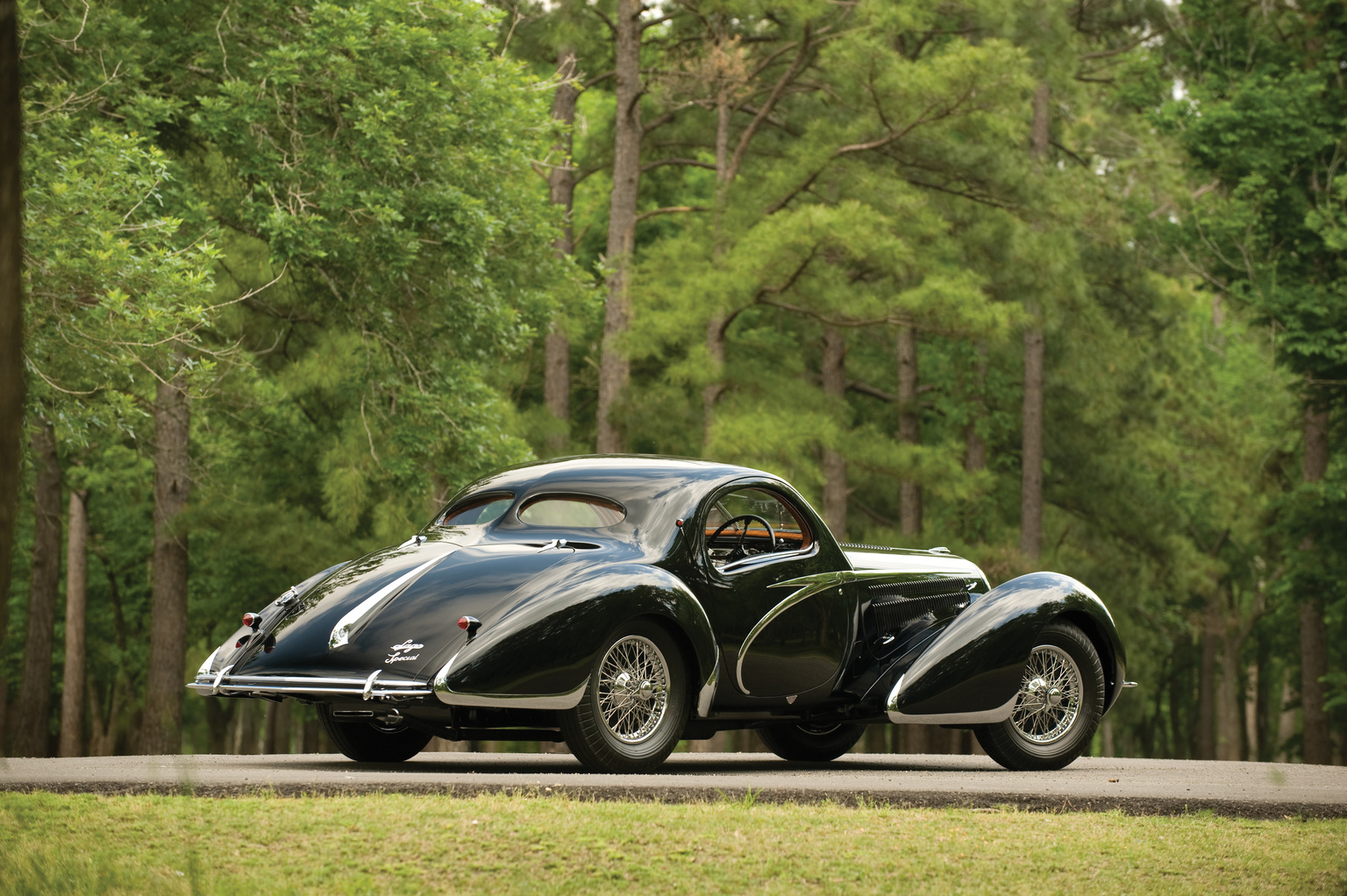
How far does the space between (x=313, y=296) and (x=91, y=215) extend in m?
5.48

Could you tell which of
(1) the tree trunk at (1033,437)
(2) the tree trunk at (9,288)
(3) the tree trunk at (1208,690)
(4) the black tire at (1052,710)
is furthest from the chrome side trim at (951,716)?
(3) the tree trunk at (1208,690)

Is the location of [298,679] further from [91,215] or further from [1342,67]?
[1342,67]

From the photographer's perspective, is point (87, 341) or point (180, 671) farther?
point (180, 671)

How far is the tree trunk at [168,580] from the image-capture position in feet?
71.6

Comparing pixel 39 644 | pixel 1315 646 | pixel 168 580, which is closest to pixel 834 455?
pixel 1315 646

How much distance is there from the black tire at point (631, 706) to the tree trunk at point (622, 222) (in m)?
15.3

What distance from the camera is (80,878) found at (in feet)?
18.1

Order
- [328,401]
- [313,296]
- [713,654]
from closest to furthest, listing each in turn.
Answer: [713,654] → [313,296] → [328,401]

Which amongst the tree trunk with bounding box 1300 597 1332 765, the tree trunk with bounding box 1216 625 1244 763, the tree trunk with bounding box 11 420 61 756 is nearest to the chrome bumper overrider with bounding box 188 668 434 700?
the tree trunk with bounding box 11 420 61 756

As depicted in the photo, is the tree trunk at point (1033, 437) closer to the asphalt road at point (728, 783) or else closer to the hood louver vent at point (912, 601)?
the hood louver vent at point (912, 601)

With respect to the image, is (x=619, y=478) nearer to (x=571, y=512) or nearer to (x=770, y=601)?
(x=571, y=512)

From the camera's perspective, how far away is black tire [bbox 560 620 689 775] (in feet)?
26.2

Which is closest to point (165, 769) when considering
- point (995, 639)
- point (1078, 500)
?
point (995, 639)

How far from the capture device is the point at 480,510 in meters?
9.50
